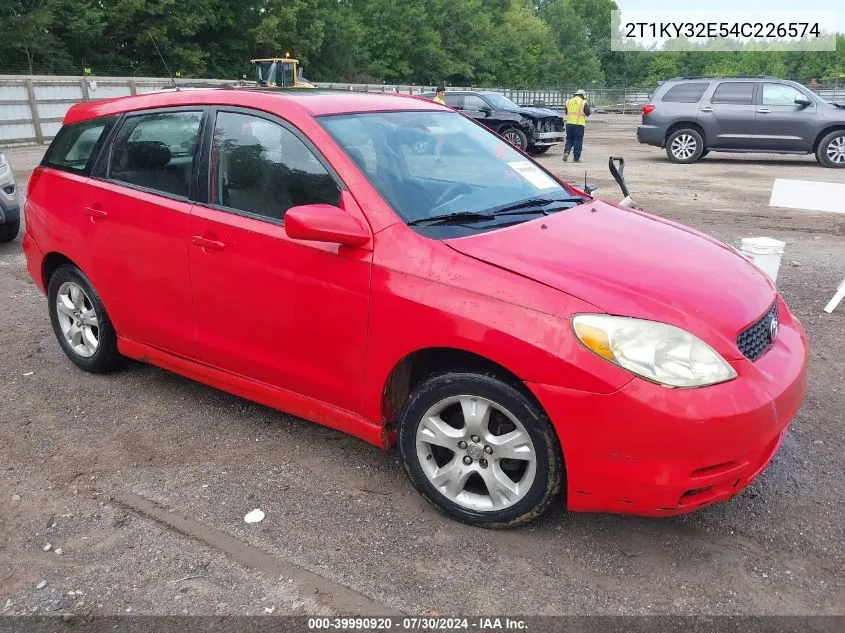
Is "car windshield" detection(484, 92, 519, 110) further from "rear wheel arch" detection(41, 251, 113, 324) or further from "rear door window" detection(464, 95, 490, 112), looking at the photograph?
"rear wheel arch" detection(41, 251, 113, 324)

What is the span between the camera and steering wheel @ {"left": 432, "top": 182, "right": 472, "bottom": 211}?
332cm

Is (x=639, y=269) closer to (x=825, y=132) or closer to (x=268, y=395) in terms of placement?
(x=268, y=395)

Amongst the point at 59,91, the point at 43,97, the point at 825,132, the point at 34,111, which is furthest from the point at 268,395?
the point at 59,91

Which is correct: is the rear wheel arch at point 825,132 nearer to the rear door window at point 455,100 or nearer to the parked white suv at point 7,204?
the rear door window at point 455,100

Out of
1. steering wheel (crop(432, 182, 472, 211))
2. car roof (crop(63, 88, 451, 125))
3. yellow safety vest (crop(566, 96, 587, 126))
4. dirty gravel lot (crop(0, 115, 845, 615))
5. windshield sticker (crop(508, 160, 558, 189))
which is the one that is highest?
yellow safety vest (crop(566, 96, 587, 126))

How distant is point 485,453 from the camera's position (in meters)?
2.92

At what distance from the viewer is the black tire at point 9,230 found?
26.9 ft

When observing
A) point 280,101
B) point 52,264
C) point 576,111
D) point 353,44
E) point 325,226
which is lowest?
point 52,264

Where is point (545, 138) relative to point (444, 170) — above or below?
above

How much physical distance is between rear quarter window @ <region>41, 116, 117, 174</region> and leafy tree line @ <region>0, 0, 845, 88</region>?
115 ft

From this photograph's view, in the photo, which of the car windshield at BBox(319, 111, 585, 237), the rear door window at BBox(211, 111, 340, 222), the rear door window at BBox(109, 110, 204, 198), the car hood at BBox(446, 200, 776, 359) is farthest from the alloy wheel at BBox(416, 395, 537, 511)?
the rear door window at BBox(109, 110, 204, 198)

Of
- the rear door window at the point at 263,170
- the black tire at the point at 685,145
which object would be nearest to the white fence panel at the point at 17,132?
the black tire at the point at 685,145

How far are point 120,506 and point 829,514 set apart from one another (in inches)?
118

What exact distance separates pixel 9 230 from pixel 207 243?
5938 mm
